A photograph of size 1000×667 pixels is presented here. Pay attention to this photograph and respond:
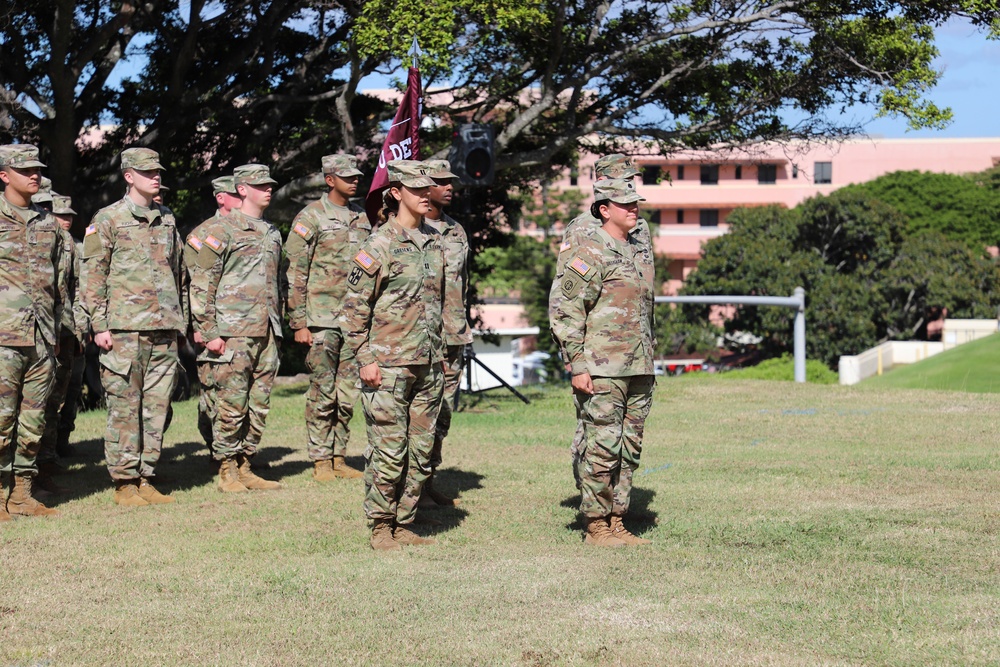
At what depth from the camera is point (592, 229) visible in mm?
7250

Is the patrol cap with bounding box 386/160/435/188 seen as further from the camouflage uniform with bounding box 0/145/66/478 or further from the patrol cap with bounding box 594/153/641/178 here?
the camouflage uniform with bounding box 0/145/66/478

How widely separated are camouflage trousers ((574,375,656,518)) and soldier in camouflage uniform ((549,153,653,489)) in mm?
292

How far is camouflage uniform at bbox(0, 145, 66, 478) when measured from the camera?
797 cm

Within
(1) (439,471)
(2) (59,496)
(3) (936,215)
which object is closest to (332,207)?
(1) (439,471)

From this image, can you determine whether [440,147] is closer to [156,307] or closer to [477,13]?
[477,13]

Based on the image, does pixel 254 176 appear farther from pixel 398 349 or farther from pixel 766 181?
pixel 766 181

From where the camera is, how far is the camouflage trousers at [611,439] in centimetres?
698

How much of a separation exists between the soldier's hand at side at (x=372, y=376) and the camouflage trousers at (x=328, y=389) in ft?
8.35

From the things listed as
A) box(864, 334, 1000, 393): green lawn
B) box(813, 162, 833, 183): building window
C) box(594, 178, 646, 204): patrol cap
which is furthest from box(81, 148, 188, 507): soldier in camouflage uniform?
box(813, 162, 833, 183): building window

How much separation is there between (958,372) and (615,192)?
22571mm

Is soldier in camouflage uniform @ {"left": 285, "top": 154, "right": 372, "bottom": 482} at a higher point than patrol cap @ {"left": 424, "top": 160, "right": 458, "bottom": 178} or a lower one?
lower

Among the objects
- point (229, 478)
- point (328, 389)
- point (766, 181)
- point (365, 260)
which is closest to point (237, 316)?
point (328, 389)

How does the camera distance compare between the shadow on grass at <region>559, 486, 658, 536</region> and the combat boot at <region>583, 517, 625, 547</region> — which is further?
the shadow on grass at <region>559, 486, 658, 536</region>

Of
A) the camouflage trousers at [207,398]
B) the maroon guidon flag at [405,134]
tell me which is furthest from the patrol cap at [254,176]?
the camouflage trousers at [207,398]
